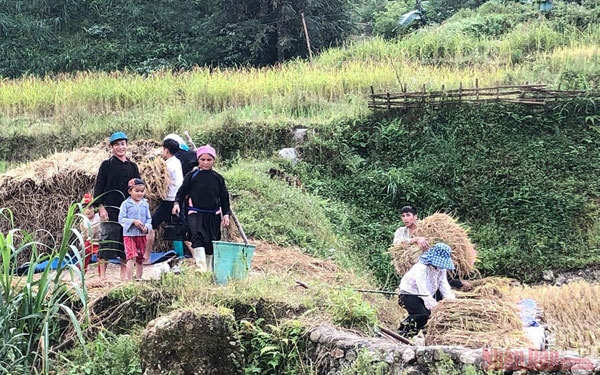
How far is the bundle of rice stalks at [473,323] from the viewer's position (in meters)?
6.14

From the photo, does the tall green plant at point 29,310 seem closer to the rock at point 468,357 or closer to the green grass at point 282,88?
the rock at point 468,357

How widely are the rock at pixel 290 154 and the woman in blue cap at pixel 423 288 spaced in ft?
20.0

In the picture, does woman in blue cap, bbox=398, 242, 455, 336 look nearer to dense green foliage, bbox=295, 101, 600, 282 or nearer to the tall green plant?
the tall green plant

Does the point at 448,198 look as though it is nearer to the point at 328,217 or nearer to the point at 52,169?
the point at 328,217

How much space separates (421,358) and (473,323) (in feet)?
4.67

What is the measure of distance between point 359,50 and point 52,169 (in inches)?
431

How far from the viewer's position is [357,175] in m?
13.3

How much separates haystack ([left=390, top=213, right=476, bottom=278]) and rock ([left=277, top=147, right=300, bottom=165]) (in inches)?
168

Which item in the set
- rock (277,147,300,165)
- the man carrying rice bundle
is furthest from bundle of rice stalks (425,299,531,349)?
rock (277,147,300,165)

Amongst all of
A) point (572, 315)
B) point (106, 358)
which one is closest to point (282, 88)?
point (572, 315)

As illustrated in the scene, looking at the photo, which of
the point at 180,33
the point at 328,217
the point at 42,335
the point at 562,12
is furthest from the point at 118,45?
the point at 42,335

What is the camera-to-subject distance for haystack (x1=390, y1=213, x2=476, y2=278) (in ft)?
29.8

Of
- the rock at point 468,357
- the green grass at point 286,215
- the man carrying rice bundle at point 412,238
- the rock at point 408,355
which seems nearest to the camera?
the rock at point 468,357

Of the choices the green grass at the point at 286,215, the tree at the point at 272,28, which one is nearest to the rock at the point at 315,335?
the green grass at the point at 286,215
